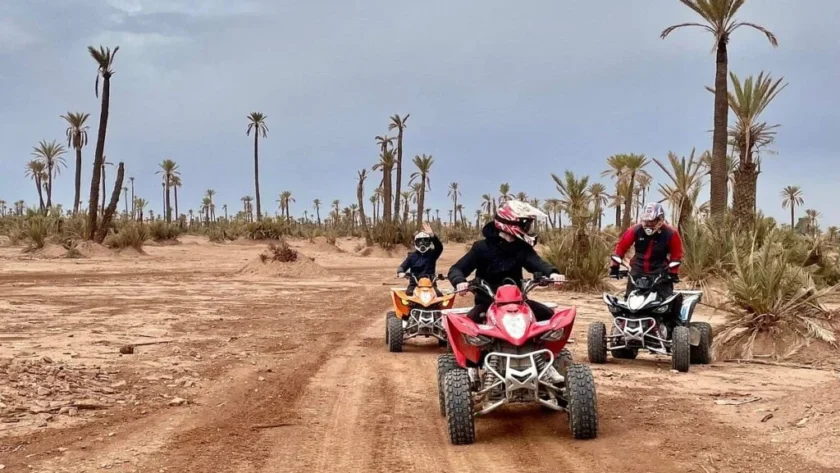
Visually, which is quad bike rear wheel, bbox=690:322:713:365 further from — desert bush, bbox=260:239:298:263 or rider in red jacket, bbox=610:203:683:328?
desert bush, bbox=260:239:298:263

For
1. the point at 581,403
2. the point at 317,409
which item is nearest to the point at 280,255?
the point at 317,409

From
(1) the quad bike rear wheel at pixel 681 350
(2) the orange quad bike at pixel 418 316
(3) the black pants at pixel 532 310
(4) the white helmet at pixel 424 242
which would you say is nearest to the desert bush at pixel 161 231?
(4) the white helmet at pixel 424 242

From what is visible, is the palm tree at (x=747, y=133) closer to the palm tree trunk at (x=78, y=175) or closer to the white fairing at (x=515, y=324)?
the white fairing at (x=515, y=324)

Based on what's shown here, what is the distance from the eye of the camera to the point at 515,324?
5711 millimetres

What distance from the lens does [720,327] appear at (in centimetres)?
1043

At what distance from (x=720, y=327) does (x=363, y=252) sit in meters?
31.5

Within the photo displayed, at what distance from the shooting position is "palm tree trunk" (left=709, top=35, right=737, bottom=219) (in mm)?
20781

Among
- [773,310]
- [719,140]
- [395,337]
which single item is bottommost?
[395,337]

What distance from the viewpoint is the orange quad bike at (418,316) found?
10461mm

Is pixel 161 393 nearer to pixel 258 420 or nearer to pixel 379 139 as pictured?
pixel 258 420

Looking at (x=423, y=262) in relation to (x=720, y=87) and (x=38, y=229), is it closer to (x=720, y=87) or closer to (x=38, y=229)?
(x=720, y=87)

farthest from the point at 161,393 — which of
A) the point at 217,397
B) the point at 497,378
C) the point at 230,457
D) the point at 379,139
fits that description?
the point at 379,139

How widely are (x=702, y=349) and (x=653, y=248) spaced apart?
4.39 feet

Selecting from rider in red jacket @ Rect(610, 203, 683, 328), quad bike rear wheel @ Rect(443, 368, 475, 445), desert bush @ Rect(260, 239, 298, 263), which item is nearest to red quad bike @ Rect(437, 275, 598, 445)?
quad bike rear wheel @ Rect(443, 368, 475, 445)
